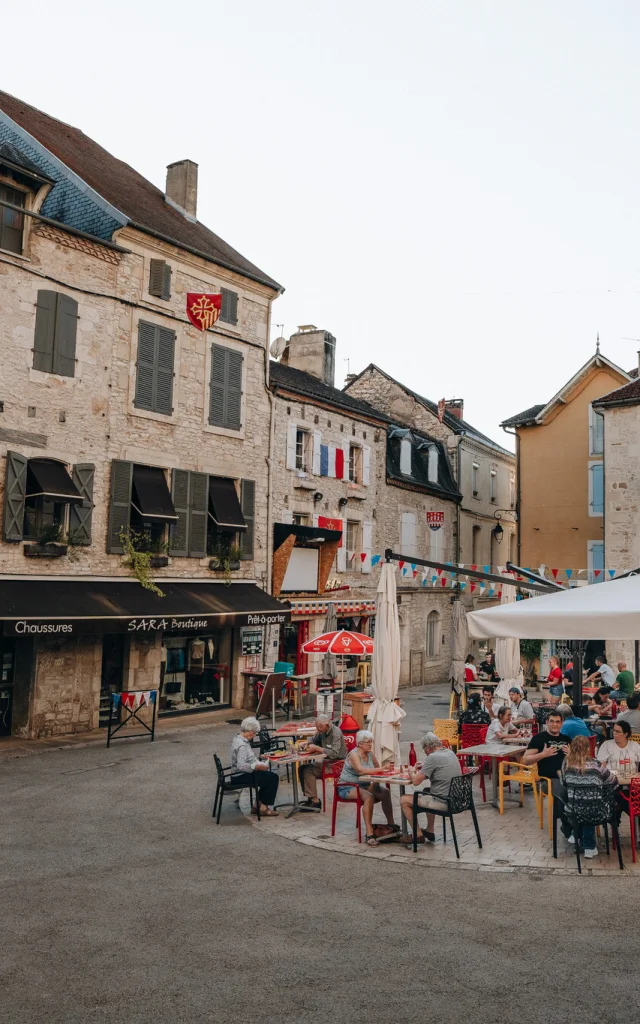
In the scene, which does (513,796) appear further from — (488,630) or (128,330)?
(128,330)

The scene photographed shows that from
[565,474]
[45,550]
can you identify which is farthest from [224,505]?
[565,474]

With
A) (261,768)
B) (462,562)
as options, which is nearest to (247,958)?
(261,768)

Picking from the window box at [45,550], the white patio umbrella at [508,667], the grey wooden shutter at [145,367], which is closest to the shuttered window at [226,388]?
the grey wooden shutter at [145,367]

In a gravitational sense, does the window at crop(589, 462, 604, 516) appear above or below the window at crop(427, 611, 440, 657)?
above

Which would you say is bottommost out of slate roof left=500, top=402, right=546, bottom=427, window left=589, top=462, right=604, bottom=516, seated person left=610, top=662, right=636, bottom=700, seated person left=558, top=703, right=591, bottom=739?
seated person left=558, top=703, right=591, bottom=739

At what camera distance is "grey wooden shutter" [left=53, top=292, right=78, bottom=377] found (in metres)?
15.9

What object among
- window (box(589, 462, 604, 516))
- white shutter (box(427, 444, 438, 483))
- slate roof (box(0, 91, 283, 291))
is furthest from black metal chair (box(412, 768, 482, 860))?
white shutter (box(427, 444, 438, 483))

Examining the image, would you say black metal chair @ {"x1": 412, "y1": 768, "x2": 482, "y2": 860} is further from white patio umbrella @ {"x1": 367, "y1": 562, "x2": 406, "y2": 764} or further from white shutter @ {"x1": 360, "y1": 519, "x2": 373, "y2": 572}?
white shutter @ {"x1": 360, "y1": 519, "x2": 373, "y2": 572}

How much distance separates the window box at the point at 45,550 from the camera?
15.2 m

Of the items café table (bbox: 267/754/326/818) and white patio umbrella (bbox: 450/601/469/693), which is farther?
white patio umbrella (bbox: 450/601/469/693)

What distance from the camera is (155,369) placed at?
17.9m

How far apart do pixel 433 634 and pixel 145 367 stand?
51.9 ft

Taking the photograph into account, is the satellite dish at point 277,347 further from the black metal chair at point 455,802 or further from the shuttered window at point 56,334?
the black metal chair at point 455,802

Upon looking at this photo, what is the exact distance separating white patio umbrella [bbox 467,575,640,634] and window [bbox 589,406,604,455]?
59.3ft
